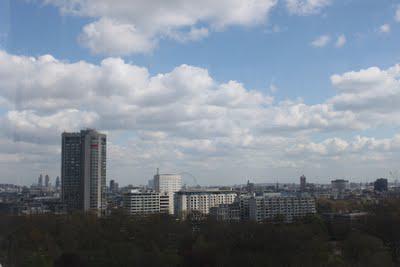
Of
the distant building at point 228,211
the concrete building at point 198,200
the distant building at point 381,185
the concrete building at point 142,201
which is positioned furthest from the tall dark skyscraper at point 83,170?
the distant building at point 381,185

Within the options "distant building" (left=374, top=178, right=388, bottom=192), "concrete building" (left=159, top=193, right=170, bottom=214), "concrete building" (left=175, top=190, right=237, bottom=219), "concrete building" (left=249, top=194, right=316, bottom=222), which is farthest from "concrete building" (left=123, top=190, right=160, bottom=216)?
"distant building" (left=374, top=178, right=388, bottom=192)

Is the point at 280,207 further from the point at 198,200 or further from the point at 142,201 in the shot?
the point at 142,201

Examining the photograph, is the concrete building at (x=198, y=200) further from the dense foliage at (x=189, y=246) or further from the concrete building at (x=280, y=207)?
the dense foliage at (x=189, y=246)

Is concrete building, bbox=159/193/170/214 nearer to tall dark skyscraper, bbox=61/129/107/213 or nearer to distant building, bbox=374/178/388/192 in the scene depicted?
tall dark skyscraper, bbox=61/129/107/213

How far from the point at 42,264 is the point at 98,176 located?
21.6 m

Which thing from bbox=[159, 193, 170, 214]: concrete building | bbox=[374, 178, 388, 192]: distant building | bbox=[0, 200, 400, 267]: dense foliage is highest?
bbox=[374, 178, 388, 192]: distant building

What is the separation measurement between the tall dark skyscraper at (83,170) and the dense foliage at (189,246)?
51.1 feet

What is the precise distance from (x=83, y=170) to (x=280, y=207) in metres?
12.9

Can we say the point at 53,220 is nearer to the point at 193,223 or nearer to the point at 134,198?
the point at 193,223

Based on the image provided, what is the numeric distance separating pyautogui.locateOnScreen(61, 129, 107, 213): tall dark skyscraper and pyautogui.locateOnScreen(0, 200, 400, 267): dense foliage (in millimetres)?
15561

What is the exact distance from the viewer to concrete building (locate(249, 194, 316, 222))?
25.6m

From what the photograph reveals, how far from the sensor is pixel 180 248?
40.0 ft

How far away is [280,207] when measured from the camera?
26.2 m

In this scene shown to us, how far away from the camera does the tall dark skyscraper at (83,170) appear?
1227 inches
